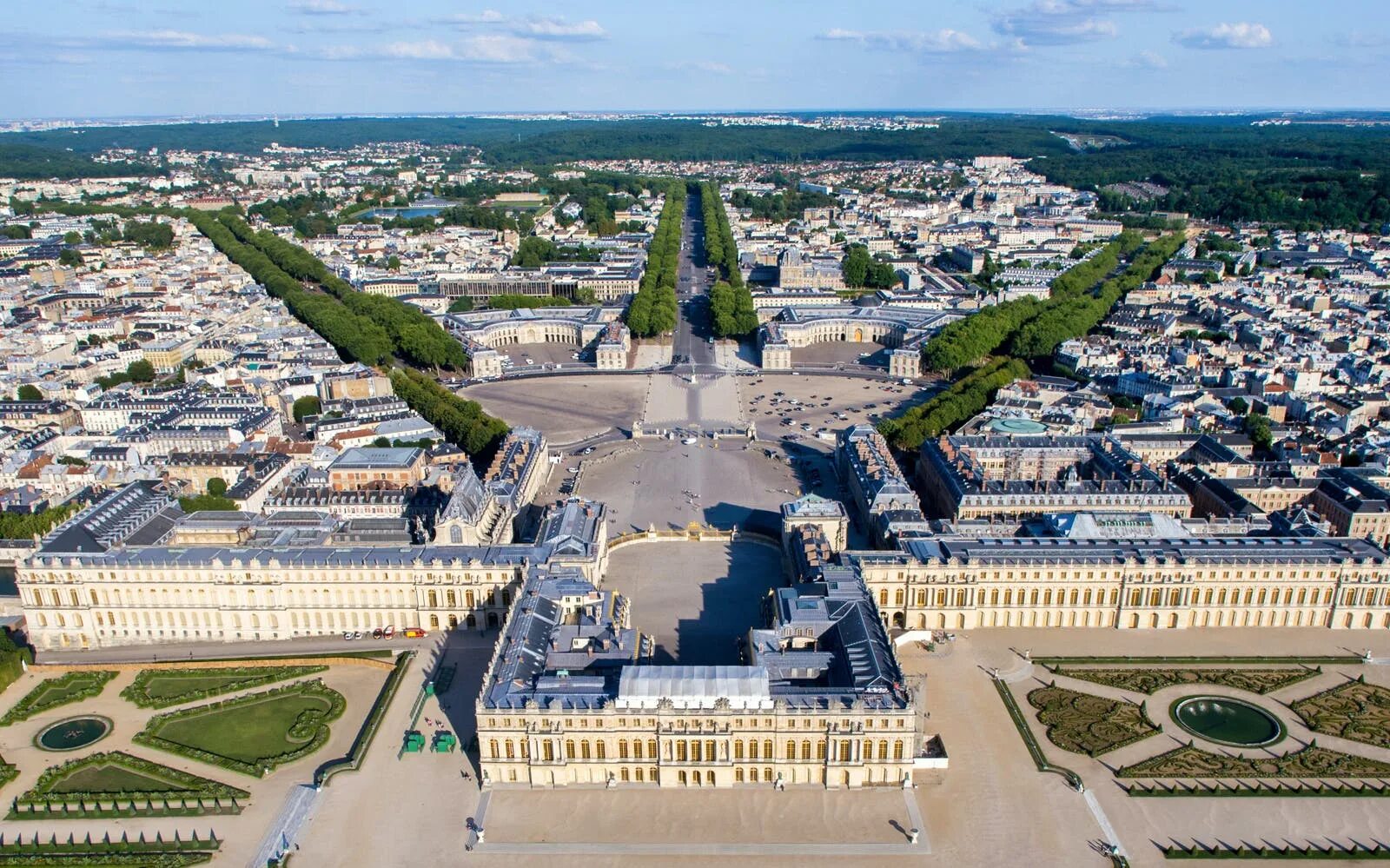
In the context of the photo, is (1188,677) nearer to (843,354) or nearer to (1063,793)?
(1063,793)

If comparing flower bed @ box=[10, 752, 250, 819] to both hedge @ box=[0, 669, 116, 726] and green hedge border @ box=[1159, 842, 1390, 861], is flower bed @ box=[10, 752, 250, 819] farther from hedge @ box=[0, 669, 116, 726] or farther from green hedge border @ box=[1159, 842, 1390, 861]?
green hedge border @ box=[1159, 842, 1390, 861]

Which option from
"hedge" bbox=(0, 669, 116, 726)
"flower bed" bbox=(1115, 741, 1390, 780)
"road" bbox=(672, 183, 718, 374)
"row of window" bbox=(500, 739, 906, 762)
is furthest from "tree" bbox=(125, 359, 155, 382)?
"flower bed" bbox=(1115, 741, 1390, 780)

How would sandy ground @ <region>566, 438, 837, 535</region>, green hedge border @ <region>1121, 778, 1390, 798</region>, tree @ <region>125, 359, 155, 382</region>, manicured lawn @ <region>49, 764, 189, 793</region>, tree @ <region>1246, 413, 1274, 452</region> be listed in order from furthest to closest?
tree @ <region>125, 359, 155, 382</region>
tree @ <region>1246, 413, 1274, 452</region>
sandy ground @ <region>566, 438, 837, 535</region>
manicured lawn @ <region>49, 764, 189, 793</region>
green hedge border @ <region>1121, 778, 1390, 798</region>

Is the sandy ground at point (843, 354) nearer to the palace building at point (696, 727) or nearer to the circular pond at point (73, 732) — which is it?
the palace building at point (696, 727)

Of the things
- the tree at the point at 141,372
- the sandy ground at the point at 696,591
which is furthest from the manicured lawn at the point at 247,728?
Answer: the tree at the point at 141,372

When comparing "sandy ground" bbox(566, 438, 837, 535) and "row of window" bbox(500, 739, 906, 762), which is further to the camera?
"sandy ground" bbox(566, 438, 837, 535)

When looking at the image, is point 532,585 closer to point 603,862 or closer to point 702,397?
point 603,862

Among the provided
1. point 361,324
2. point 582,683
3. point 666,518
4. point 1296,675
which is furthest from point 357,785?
point 361,324

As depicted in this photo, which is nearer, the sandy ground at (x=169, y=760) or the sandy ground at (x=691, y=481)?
the sandy ground at (x=169, y=760)
